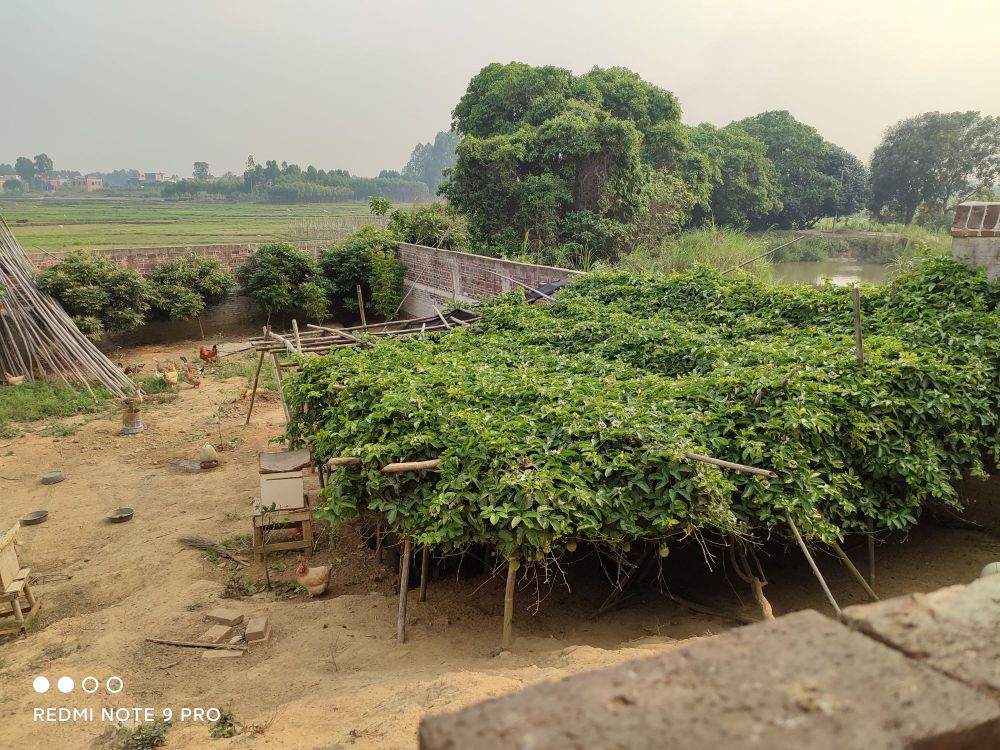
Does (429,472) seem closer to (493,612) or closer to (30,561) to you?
(493,612)

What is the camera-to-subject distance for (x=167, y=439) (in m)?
11.0

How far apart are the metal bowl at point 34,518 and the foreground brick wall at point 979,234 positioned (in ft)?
35.4

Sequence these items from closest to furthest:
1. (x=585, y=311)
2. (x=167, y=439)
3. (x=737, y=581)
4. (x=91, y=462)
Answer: (x=737, y=581), (x=585, y=311), (x=91, y=462), (x=167, y=439)

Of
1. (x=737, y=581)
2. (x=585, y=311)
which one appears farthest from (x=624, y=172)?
(x=737, y=581)

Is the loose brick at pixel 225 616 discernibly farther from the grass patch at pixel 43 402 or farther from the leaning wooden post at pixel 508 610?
the grass patch at pixel 43 402

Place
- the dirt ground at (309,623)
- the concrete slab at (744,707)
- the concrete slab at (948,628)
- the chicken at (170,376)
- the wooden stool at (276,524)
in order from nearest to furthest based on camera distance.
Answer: the concrete slab at (744,707), the concrete slab at (948,628), the dirt ground at (309,623), the wooden stool at (276,524), the chicken at (170,376)

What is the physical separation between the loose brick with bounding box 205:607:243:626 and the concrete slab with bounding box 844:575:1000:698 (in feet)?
16.5

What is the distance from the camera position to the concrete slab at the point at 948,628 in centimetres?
Answer: 168

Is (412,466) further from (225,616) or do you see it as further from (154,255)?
(154,255)

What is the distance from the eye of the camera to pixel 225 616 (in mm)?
5555

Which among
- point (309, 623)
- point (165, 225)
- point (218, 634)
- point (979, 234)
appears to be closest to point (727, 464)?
point (309, 623)

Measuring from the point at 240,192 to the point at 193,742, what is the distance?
8110 cm

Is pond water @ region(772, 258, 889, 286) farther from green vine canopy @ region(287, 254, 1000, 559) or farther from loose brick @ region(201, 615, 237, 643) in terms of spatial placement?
loose brick @ region(201, 615, 237, 643)

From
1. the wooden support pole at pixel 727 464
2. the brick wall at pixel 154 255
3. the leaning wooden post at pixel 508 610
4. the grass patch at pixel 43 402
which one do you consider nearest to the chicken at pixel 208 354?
the grass patch at pixel 43 402
